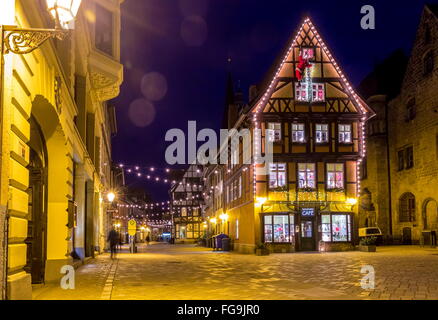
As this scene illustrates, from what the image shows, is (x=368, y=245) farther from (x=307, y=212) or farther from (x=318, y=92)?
(x=318, y=92)

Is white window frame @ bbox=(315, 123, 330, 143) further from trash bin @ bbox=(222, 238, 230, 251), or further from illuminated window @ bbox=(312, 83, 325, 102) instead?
trash bin @ bbox=(222, 238, 230, 251)

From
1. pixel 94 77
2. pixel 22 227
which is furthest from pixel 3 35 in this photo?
pixel 94 77

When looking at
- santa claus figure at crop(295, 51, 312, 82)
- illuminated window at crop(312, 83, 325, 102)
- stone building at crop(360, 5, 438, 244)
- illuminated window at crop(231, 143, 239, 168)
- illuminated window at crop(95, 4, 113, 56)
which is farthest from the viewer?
illuminated window at crop(231, 143, 239, 168)

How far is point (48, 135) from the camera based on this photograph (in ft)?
45.0

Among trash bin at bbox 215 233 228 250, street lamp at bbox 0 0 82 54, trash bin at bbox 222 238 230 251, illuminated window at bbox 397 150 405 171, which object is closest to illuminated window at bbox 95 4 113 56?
street lamp at bbox 0 0 82 54

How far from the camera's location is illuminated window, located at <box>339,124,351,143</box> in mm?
35781

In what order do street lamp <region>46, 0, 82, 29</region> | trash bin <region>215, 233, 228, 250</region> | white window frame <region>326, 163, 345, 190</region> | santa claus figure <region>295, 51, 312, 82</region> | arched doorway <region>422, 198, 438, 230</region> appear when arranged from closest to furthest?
street lamp <region>46, 0, 82, 29</region>
santa claus figure <region>295, 51, 312, 82</region>
white window frame <region>326, 163, 345, 190</region>
arched doorway <region>422, 198, 438, 230</region>
trash bin <region>215, 233, 228, 250</region>

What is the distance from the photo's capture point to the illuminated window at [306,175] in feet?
115

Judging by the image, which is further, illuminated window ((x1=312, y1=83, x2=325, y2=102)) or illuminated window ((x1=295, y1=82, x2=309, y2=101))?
illuminated window ((x1=312, y1=83, x2=325, y2=102))

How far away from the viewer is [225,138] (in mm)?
49094

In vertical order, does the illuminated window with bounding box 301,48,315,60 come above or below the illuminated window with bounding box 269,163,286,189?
above

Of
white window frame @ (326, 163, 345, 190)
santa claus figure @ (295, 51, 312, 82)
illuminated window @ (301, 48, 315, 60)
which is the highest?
illuminated window @ (301, 48, 315, 60)

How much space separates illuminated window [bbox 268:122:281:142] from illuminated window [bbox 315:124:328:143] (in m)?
2.47

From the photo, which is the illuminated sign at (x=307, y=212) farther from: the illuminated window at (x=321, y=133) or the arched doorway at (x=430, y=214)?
the arched doorway at (x=430, y=214)
